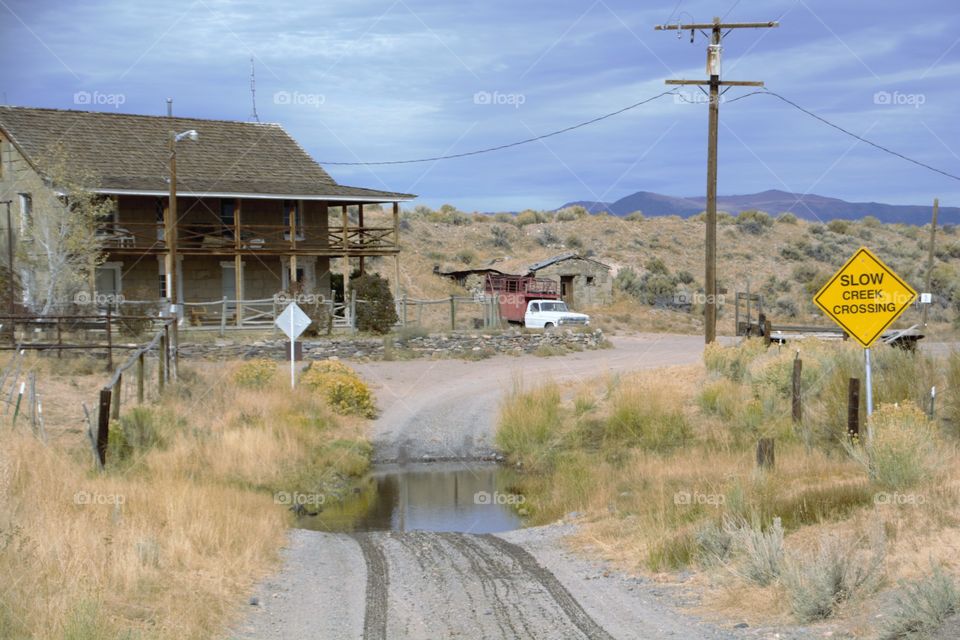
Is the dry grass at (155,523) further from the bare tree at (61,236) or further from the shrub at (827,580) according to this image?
the bare tree at (61,236)

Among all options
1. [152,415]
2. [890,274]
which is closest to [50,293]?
[152,415]

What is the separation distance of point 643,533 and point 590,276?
142 ft

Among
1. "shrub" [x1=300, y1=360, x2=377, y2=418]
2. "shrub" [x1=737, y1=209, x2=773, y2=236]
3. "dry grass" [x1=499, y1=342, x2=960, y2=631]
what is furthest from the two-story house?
"shrub" [x1=737, y1=209, x2=773, y2=236]

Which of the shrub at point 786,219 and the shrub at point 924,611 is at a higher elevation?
the shrub at point 786,219

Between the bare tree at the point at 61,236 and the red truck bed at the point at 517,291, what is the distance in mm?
17864

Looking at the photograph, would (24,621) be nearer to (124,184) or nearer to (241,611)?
(241,611)

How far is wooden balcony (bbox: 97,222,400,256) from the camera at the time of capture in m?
35.2

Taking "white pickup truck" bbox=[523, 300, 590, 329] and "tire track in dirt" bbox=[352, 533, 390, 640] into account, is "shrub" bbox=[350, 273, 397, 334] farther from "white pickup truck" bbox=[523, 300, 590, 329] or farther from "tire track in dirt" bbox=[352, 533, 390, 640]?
"tire track in dirt" bbox=[352, 533, 390, 640]

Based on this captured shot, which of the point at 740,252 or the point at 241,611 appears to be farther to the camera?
the point at 740,252

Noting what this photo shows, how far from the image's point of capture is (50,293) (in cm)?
3111

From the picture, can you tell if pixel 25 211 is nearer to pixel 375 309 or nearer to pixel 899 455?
pixel 375 309

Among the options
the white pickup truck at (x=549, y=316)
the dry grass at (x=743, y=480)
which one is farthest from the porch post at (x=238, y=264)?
the dry grass at (x=743, y=480)

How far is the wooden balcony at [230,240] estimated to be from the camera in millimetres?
35188

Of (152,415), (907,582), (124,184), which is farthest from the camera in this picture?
(124,184)
